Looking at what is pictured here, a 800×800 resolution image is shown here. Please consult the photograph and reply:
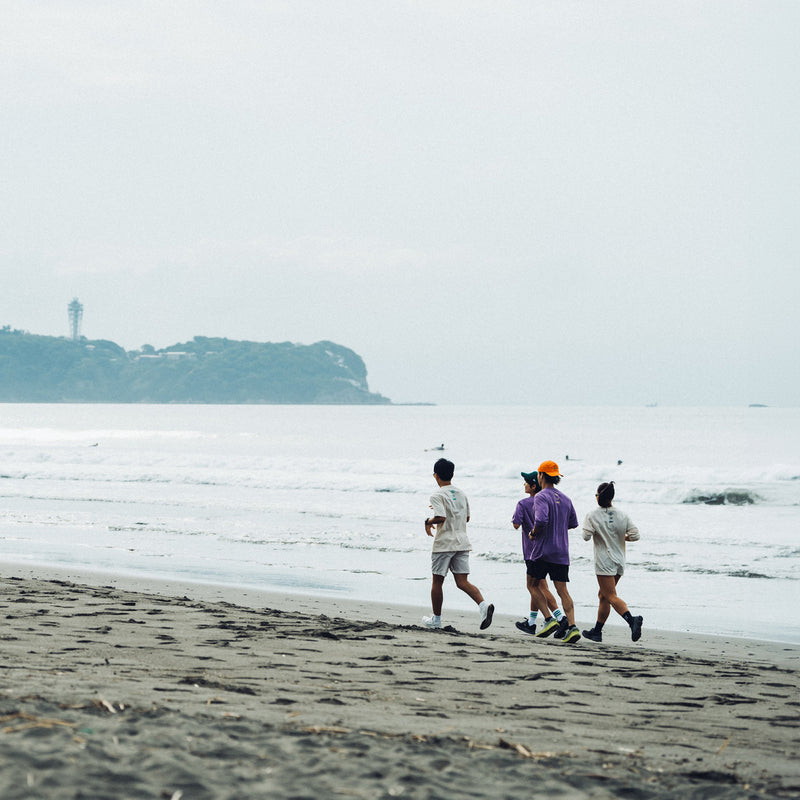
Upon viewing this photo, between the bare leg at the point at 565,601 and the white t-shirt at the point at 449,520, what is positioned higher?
the white t-shirt at the point at 449,520

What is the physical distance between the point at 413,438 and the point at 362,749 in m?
78.8

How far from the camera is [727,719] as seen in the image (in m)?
5.30

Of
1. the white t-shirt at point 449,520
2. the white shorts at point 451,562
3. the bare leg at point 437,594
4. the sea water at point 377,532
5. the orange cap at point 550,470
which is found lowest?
the sea water at point 377,532

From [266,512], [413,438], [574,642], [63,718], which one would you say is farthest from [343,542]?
[413,438]

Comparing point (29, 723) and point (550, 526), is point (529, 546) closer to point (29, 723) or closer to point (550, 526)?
point (550, 526)

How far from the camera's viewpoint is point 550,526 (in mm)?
8180

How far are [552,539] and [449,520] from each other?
3.06ft

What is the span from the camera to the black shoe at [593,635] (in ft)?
27.2

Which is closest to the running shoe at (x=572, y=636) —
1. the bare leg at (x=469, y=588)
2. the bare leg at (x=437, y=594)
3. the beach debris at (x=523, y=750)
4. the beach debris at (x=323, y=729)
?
the bare leg at (x=469, y=588)

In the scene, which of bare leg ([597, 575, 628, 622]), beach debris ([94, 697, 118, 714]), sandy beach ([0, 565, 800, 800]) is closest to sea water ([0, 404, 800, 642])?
bare leg ([597, 575, 628, 622])

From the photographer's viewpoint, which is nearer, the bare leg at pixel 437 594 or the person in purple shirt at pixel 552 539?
the person in purple shirt at pixel 552 539

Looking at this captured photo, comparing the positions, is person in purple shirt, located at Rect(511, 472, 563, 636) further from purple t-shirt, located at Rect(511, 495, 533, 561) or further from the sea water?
the sea water

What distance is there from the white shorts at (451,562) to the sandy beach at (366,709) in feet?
1.79

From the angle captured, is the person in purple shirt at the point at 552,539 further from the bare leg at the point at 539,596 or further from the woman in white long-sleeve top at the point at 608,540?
the woman in white long-sleeve top at the point at 608,540
